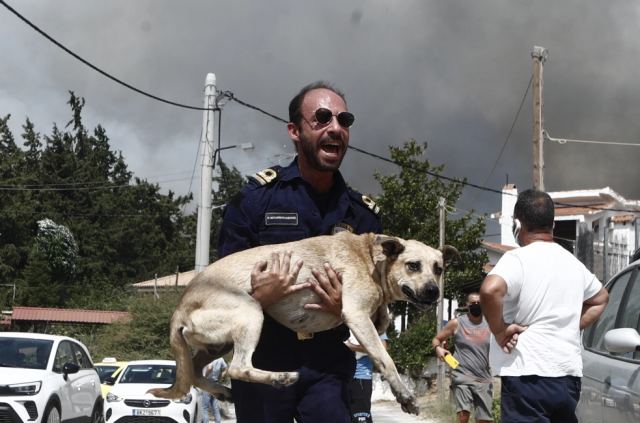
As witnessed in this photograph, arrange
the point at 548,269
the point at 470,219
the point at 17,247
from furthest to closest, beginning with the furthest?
the point at 17,247 → the point at 470,219 → the point at 548,269

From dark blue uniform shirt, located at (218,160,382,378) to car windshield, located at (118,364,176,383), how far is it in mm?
15086

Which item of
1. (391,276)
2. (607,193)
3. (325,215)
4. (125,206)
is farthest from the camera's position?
(125,206)

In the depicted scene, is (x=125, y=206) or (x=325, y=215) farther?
(x=125, y=206)

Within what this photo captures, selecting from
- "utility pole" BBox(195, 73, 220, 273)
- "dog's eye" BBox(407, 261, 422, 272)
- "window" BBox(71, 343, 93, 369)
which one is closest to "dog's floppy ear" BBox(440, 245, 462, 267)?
"dog's eye" BBox(407, 261, 422, 272)

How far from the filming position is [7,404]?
13562mm

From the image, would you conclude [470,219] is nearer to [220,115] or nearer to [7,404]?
[220,115]

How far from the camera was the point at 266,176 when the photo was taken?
458cm

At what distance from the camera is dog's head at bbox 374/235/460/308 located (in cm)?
414

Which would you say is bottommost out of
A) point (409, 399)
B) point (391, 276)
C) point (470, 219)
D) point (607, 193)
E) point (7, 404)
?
point (7, 404)

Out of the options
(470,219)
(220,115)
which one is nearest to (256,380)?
(220,115)

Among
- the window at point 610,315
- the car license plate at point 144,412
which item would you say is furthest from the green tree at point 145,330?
the window at point 610,315

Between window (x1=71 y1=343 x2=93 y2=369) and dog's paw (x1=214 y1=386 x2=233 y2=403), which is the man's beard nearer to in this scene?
dog's paw (x1=214 y1=386 x2=233 y2=403)

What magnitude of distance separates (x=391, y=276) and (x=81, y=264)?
65618mm

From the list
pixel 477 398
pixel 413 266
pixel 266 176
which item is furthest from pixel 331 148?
pixel 477 398
